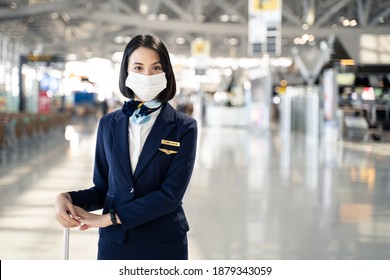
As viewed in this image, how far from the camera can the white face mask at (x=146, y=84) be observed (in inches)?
85.8

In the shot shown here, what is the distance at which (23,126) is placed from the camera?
19344 millimetres

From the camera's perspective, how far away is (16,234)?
22.2 feet

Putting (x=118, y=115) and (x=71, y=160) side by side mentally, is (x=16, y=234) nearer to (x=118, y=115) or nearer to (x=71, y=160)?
(x=118, y=115)

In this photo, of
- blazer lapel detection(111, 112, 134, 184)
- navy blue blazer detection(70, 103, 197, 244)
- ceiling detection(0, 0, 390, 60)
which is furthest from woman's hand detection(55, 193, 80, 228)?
ceiling detection(0, 0, 390, 60)

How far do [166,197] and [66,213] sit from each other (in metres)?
0.35

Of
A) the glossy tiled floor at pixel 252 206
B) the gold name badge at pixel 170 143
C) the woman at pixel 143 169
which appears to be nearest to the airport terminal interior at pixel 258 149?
the glossy tiled floor at pixel 252 206

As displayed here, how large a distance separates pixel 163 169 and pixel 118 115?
272mm

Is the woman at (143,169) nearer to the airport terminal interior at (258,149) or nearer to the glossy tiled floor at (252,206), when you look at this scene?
the airport terminal interior at (258,149)

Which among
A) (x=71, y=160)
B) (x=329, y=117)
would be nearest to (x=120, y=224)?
(x=71, y=160)

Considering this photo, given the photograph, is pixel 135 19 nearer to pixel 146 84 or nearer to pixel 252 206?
pixel 252 206

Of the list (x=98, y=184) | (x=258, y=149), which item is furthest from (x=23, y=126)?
(x=98, y=184)

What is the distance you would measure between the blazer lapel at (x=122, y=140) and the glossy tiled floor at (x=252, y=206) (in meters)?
3.74

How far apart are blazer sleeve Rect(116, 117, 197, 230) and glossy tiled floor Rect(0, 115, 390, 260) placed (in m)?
3.74
